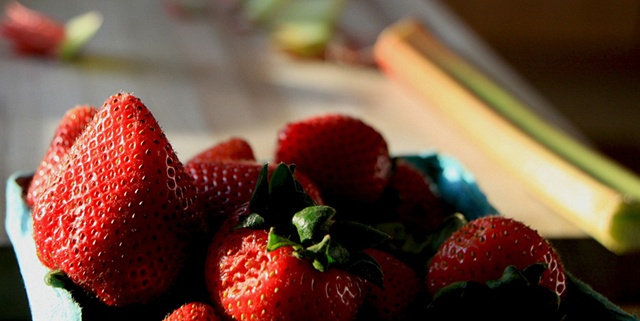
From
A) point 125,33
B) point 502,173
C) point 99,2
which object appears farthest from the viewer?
point 99,2

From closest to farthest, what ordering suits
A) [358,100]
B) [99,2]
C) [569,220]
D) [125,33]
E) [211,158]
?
[211,158], [569,220], [358,100], [125,33], [99,2]

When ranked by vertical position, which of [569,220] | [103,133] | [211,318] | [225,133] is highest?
[103,133]

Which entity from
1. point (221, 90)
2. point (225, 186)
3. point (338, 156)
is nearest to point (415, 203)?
point (338, 156)

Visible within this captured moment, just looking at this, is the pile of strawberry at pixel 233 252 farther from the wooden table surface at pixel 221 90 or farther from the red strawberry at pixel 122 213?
the wooden table surface at pixel 221 90

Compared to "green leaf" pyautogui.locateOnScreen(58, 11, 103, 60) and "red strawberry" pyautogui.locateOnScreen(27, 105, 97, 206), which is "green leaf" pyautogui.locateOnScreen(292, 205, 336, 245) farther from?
"green leaf" pyautogui.locateOnScreen(58, 11, 103, 60)

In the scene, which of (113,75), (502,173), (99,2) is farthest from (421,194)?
(99,2)

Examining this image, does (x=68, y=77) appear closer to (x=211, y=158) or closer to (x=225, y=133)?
(x=225, y=133)
